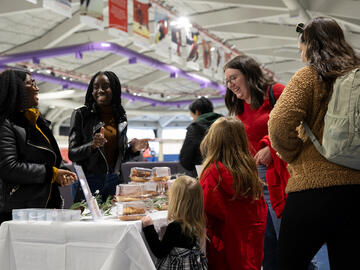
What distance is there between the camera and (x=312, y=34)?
168 cm

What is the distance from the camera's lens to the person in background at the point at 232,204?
2.25 meters

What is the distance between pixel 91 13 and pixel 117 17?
0.41 metres

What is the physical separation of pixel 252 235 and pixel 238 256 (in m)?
0.14

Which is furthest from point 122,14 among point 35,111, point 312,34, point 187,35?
point 312,34

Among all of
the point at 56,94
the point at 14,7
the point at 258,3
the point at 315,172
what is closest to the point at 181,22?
the point at 258,3

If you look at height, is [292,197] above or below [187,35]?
below

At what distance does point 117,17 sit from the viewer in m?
5.68

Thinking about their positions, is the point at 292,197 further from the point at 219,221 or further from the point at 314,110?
the point at 219,221

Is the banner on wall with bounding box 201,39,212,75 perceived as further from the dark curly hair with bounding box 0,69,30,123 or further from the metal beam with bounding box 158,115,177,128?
the metal beam with bounding box 158,115,177,128

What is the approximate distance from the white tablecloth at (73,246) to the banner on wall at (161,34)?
5715mm

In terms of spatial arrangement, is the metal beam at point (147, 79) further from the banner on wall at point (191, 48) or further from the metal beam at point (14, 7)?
the metal beam at point (14, 7)

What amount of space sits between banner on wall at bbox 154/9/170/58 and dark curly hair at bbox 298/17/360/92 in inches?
226

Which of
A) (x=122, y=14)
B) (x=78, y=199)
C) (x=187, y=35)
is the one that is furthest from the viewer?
(x=187, y=35)

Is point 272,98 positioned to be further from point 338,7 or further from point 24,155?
point 338,7
